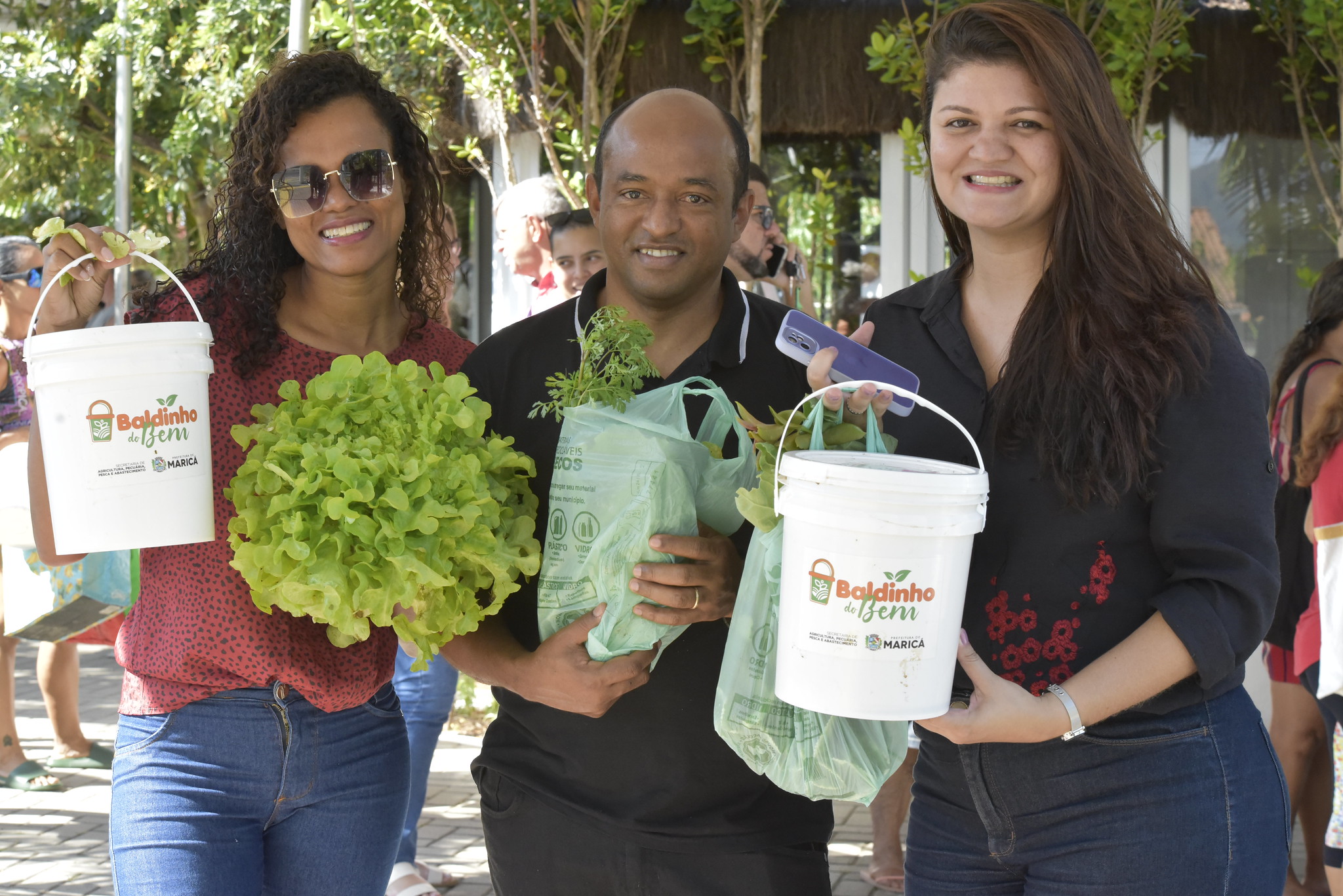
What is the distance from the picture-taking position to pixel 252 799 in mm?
2285

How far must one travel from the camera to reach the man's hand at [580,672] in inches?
81.7

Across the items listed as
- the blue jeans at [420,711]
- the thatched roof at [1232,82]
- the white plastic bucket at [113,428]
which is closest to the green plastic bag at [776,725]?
the white plastic bucket at [113,428]

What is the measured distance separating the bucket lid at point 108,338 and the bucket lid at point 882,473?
3.57ft

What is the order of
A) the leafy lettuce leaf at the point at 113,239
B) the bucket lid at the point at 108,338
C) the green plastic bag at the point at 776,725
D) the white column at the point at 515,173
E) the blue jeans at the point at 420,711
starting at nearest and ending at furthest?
the green plastic bag at the point at 776,725
the bucket lid at the point at 108,338
the leafy lettuce leaf at the point at 113,239
the blue jeans at the point at 420,711
the white column at the point at 515,173

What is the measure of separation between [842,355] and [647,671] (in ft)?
2.17

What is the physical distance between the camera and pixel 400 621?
2.05m

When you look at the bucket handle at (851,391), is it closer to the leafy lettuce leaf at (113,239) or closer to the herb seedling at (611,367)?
the herb seedling at (611,367)

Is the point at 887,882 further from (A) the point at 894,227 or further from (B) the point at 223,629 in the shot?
(A) the point at 894,227

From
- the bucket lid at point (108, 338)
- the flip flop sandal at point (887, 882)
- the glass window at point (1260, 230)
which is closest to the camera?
the bucket lid at point (108, 338)

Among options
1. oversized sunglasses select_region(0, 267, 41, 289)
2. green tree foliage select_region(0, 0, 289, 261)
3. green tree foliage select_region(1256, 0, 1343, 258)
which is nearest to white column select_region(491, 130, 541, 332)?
green tree foliage select_region(0, 0, 289, 261)

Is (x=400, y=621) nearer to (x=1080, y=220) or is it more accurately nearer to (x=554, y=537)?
(x=554, y=537)

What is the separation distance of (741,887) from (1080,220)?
1.36 m

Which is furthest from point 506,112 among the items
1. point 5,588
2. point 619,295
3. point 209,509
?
point 209,509

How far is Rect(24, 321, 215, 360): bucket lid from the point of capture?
6.59 ft
